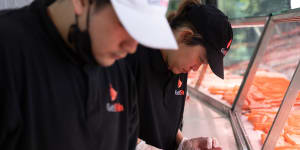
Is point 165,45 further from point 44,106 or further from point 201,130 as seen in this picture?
point 201,130

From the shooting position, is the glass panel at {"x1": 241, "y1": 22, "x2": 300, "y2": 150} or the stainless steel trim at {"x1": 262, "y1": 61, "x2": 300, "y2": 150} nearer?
the stainless steel trim at {"x1": 262, "y1": 61, "x2": 300, "y2": 150}

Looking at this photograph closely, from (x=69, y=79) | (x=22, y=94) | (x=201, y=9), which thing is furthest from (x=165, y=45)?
(x=201, y=9)

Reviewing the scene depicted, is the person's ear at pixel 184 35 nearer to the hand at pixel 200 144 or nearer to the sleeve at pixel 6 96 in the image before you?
the hand at pixel 200 144

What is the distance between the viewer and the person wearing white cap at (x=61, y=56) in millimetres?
818

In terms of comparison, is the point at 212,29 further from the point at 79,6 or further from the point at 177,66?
the point at 79,6

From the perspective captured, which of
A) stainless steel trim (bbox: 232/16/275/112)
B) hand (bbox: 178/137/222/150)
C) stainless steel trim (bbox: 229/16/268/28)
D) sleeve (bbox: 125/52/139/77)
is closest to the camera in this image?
sleeve (bbox: 125/52/139/77)

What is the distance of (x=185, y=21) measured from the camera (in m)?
1.50

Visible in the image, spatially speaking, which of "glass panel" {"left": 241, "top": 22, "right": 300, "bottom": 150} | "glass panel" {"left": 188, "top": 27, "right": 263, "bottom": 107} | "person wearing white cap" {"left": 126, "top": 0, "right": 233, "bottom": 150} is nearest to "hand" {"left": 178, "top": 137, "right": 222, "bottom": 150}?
"person wearing white cap" {"left": 126, "top": 0, "right": 233, "bottom": 150}

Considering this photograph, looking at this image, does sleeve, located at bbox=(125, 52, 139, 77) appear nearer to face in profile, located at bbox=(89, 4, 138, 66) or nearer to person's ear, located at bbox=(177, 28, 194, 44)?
person's ear, located at bbox=(177, 28, 194, 44)

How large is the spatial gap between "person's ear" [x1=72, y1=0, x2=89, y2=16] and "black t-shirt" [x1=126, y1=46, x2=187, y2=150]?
655 millimetres

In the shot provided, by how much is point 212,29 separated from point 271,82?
2.22 m

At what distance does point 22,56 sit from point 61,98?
0.58 ft

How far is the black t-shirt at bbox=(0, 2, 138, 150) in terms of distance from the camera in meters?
0.82

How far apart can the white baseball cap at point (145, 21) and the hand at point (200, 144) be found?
39.5 inches
